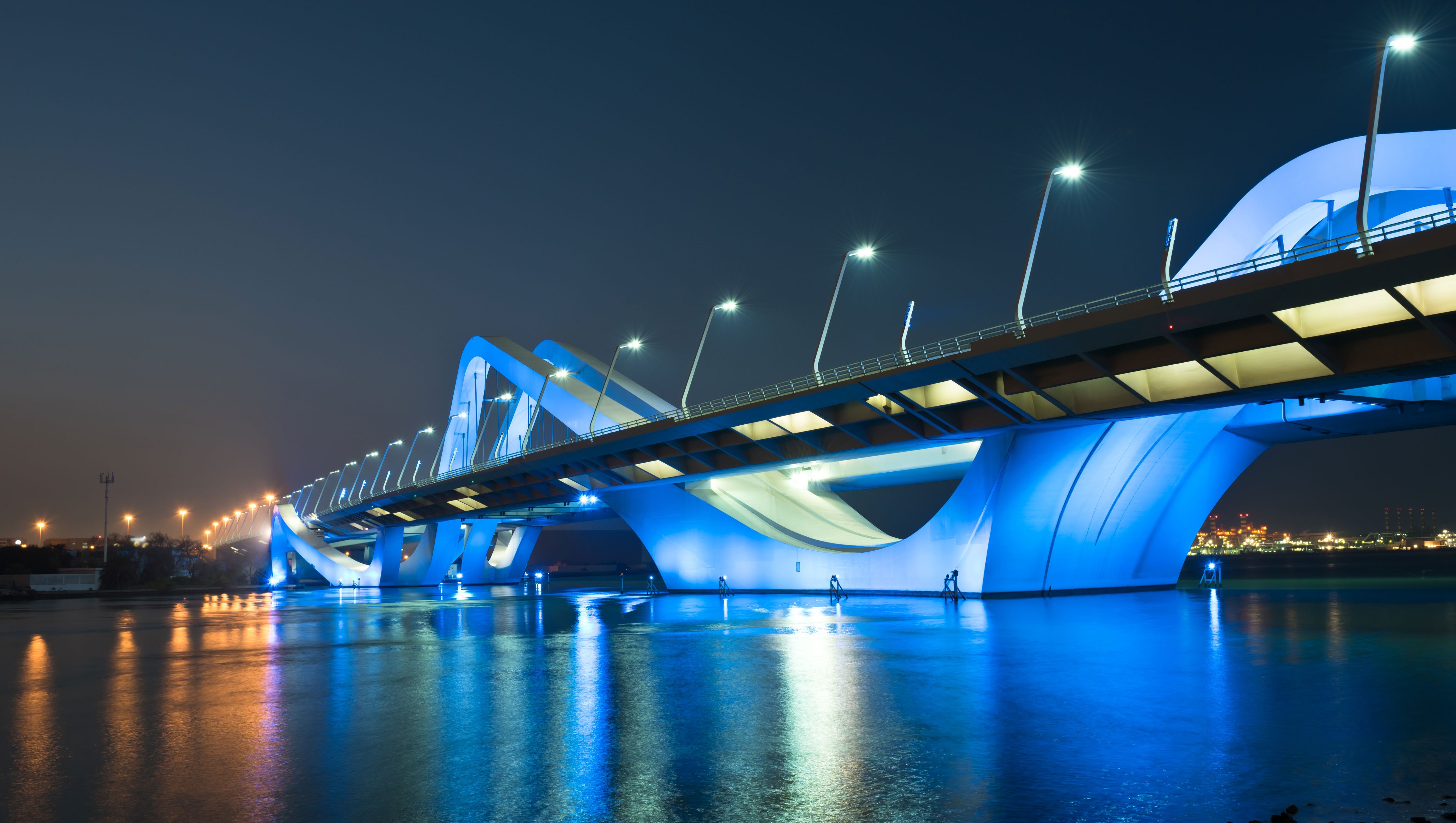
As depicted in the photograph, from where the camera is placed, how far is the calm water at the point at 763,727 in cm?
734

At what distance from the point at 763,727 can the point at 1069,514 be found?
1175 inches

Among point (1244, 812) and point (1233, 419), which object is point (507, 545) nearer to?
point (1233, 419)

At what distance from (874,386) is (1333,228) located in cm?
1788

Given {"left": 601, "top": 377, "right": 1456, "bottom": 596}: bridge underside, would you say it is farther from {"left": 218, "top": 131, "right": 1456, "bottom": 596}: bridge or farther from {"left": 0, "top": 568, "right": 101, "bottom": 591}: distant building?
{"left": 0, "top": 568, "right": 101, "bottom": 591}: distant building

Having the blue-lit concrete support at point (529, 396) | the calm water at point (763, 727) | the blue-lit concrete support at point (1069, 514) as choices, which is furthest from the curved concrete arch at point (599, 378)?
the calm water at point (763, 727)

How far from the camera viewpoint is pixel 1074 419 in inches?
1201

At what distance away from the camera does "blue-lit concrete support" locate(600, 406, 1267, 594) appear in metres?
35.7

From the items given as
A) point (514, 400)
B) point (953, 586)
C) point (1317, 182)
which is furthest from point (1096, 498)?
point (514, 400)

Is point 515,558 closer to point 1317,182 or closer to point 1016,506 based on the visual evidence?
point 1016,506

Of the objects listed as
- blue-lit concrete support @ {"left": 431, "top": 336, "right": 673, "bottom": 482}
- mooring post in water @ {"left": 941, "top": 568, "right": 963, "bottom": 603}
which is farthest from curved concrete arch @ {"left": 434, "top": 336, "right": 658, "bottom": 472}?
mooring post in water @ {"left": 941, "top": 568, "right": 963, "bottom": 603}

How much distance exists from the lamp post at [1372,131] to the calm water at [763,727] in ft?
25.7

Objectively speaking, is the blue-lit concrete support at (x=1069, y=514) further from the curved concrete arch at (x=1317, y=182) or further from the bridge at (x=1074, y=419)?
the curved concrete arch at (x=1317, y=182)

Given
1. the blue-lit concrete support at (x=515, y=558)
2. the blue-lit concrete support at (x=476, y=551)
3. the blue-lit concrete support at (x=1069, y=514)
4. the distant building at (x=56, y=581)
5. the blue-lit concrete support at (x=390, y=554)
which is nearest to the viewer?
the blue-lit concrete support at (x=1069, y=514)

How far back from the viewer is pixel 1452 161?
97.1 feet
